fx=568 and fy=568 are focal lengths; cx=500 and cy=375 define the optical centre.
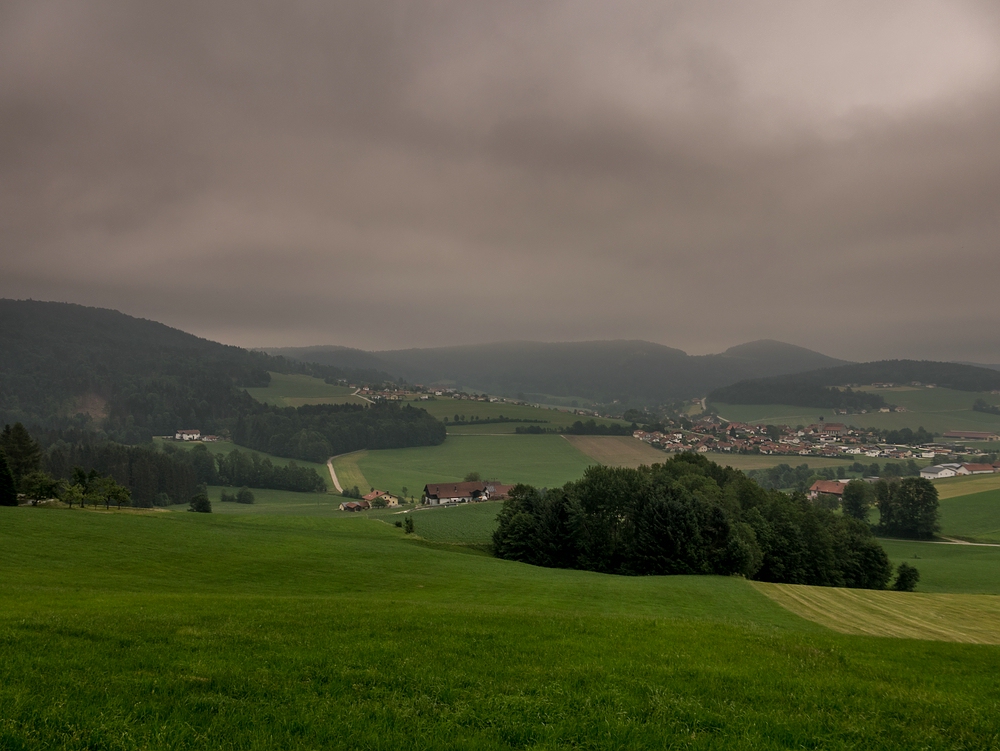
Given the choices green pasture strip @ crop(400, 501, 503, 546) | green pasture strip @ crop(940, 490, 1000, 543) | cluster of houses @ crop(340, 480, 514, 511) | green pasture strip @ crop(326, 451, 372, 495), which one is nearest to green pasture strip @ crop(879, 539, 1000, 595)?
green pasture strip @ crop(940, 490, 1000, 543)

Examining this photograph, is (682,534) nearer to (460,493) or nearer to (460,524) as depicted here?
(460,524)

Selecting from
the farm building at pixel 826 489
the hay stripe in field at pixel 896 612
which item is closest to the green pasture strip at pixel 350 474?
the farm building at pixel 826 489

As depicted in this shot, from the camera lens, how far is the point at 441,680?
11.7m

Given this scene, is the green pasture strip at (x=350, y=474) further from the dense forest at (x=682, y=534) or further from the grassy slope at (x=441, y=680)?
the grassy slope at (x=441, y=680)

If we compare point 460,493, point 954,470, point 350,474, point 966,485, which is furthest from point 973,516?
point 350,474

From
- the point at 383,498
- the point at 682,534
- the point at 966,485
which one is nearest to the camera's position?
the point at 682,534

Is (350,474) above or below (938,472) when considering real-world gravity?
below

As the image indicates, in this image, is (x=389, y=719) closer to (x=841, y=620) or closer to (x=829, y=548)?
(x=841, y=620)

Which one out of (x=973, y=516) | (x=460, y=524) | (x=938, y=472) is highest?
(x=460, y=524)

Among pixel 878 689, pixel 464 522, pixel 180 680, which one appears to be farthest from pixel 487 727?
pixel 464 522

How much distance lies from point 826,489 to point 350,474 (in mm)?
133353

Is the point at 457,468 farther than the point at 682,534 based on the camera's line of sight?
Yes

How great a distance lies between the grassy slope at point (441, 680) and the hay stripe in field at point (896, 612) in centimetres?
1406

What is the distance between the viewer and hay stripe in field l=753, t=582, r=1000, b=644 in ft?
105
